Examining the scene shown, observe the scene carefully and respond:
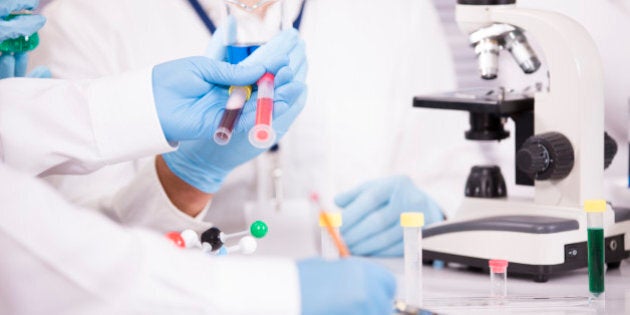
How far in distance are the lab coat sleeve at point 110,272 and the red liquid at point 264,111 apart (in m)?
0.27

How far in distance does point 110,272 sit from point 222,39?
0.92 m

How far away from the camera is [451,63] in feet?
11.1

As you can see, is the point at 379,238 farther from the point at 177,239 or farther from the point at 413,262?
the point at 177,239

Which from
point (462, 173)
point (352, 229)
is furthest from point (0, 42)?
point (462, 173)

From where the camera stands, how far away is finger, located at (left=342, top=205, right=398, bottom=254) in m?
2.30

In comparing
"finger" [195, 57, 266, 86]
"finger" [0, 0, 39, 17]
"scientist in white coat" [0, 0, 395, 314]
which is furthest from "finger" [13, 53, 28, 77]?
"scientist in white coat" [0, 0, 395, 314]

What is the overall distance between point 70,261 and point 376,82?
2.18 meters

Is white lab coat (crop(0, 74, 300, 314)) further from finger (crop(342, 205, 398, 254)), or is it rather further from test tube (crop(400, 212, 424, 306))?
finger (crop(342, 205, 398, 254))

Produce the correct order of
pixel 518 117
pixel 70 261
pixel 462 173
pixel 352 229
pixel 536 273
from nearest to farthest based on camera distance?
pixel 70 261 → pixel 536 273 → pixel 518 117 → pixel 352 229 → pixel 462 173

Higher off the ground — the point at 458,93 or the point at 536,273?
the point at 458,93

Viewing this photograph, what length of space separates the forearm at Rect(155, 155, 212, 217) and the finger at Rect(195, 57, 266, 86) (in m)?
0.59

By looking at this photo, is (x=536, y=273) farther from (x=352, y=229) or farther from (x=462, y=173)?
(x=462, y=173)

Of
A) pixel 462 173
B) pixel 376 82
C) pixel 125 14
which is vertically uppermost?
pixel 125 14

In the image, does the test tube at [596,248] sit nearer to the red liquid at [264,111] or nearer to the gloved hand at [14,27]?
the red liquid at [264,111]
